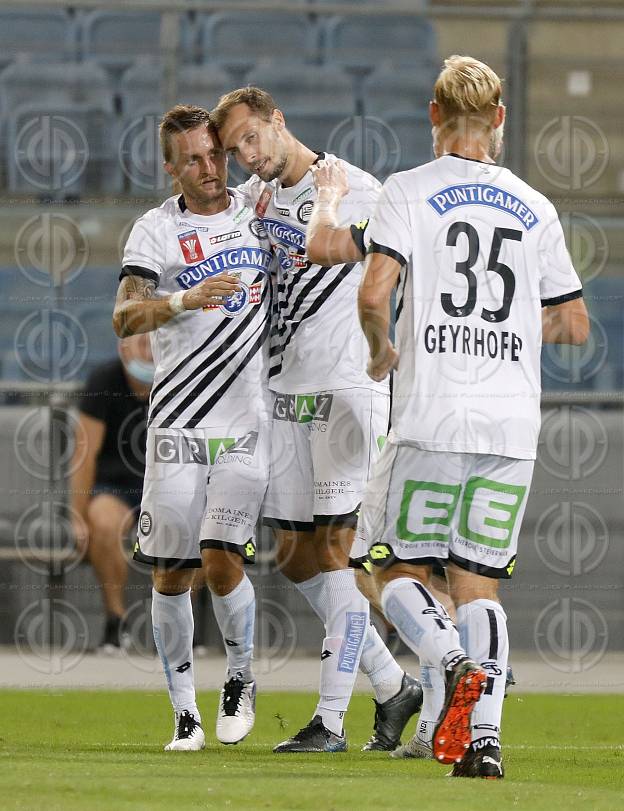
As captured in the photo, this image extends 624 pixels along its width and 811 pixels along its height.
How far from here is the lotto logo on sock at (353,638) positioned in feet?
10.5

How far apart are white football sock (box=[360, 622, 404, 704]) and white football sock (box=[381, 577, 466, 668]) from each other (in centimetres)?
78

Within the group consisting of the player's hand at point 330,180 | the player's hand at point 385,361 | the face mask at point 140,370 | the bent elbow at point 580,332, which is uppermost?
the player's hand at point 330,180

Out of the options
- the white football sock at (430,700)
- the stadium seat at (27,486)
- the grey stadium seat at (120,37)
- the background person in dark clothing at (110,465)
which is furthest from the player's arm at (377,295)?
the grey stadium seat at (120,37)

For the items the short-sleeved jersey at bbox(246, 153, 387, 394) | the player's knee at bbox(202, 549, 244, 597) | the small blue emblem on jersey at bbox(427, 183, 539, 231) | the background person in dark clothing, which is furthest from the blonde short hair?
the background person in dark clothing

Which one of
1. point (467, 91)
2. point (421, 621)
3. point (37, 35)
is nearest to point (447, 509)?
point (421, 621)

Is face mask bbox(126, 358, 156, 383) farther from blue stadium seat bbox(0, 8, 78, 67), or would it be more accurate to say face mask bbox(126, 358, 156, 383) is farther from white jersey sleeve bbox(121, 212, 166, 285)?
white jersey sleeve bbox(121, 212, 166, 285)

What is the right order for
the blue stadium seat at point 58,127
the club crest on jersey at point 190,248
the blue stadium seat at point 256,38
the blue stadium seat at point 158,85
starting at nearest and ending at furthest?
the club crest on jersey at point 190,248, the blue stadium seat at point 58,127, the blue stadium seat at point 158,85, the blue stadium seat at point 256,38

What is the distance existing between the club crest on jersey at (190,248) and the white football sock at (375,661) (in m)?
0.75

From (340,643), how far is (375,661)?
0.41 ft

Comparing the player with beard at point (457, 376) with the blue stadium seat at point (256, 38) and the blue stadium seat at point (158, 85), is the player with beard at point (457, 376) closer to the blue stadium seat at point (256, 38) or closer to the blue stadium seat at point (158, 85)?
the blue stadium seat at point (158, 85)

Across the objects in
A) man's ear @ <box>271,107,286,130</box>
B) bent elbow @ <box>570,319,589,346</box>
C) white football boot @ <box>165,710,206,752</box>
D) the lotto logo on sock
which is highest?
man's ear @ <box>271,107,286,130</box>

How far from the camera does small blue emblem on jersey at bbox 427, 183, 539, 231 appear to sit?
2.51 meters

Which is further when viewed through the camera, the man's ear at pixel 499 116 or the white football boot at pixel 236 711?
the white football boot at pixel 236 711

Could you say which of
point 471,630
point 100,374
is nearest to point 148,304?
point 471,630
